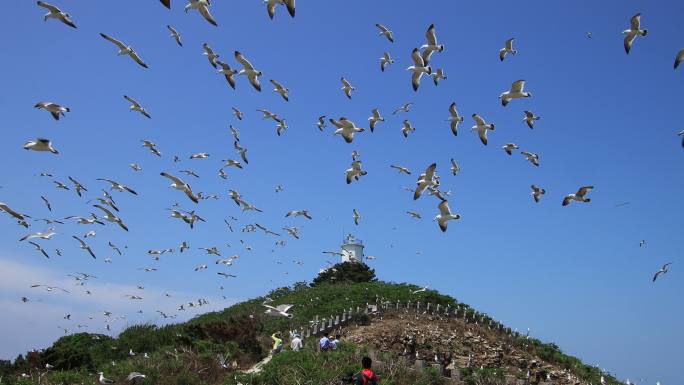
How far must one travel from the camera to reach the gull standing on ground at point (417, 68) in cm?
1653

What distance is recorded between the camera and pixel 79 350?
23.6 metres

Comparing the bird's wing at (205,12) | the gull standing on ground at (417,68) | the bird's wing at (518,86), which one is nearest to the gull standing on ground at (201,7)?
the bird's wing at (205,12)

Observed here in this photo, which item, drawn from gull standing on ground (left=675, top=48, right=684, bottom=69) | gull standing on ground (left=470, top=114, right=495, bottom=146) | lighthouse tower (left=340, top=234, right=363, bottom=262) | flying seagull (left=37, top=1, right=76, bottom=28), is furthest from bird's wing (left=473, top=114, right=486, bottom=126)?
lighthouse tower (left=340, top=234, right=363, bottom=262)

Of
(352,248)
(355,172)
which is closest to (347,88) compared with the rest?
(355,172)

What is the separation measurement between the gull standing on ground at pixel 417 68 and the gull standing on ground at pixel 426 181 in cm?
237

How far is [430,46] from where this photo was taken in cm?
1650

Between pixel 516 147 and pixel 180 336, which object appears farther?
pixel 180 336

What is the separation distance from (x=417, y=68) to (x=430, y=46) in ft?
2.21

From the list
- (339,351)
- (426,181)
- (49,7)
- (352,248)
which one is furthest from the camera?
(352,248)

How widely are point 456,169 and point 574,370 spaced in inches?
505

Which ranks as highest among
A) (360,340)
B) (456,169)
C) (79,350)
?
(456,169)

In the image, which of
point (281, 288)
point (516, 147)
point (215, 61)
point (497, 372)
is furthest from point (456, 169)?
point (281, 288)

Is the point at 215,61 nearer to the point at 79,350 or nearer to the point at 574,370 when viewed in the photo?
the point at 79,350

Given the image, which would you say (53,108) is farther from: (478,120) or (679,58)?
(679,58)
